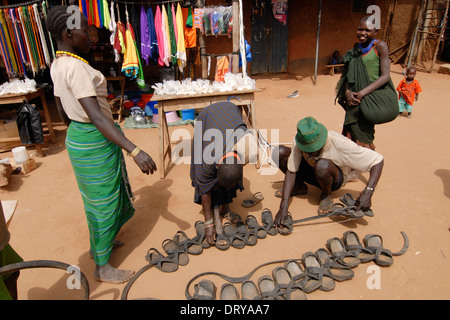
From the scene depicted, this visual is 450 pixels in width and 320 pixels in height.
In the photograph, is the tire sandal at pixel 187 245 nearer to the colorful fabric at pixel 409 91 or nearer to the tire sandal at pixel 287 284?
the tire sandal at pixel 287 284

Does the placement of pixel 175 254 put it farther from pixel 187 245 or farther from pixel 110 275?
pixel 110 275

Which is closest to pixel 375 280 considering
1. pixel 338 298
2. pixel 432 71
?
pixel 338 298

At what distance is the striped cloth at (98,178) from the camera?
213cm

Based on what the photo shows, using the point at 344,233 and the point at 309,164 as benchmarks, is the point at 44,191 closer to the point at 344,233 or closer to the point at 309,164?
the point at 309,164

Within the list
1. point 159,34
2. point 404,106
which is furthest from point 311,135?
point 404,106

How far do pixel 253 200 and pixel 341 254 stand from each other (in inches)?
45.9

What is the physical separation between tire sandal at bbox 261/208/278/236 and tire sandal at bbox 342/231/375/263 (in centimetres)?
63

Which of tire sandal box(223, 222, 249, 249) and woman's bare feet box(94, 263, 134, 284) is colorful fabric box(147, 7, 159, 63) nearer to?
tire sandal box(223, 222, 249, 249)

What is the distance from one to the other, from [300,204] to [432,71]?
919cm

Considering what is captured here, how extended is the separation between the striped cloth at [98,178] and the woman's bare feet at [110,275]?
2.2 inches

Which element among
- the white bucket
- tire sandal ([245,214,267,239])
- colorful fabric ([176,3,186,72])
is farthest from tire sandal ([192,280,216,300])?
colorful fabric ([176,3,186,72])

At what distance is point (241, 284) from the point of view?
92.3 inches

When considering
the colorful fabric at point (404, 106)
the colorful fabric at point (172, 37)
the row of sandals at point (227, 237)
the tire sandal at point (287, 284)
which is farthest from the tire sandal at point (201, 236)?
the colorful fabric at point (404, 106)

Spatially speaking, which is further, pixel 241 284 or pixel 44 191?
pixel 44 191
